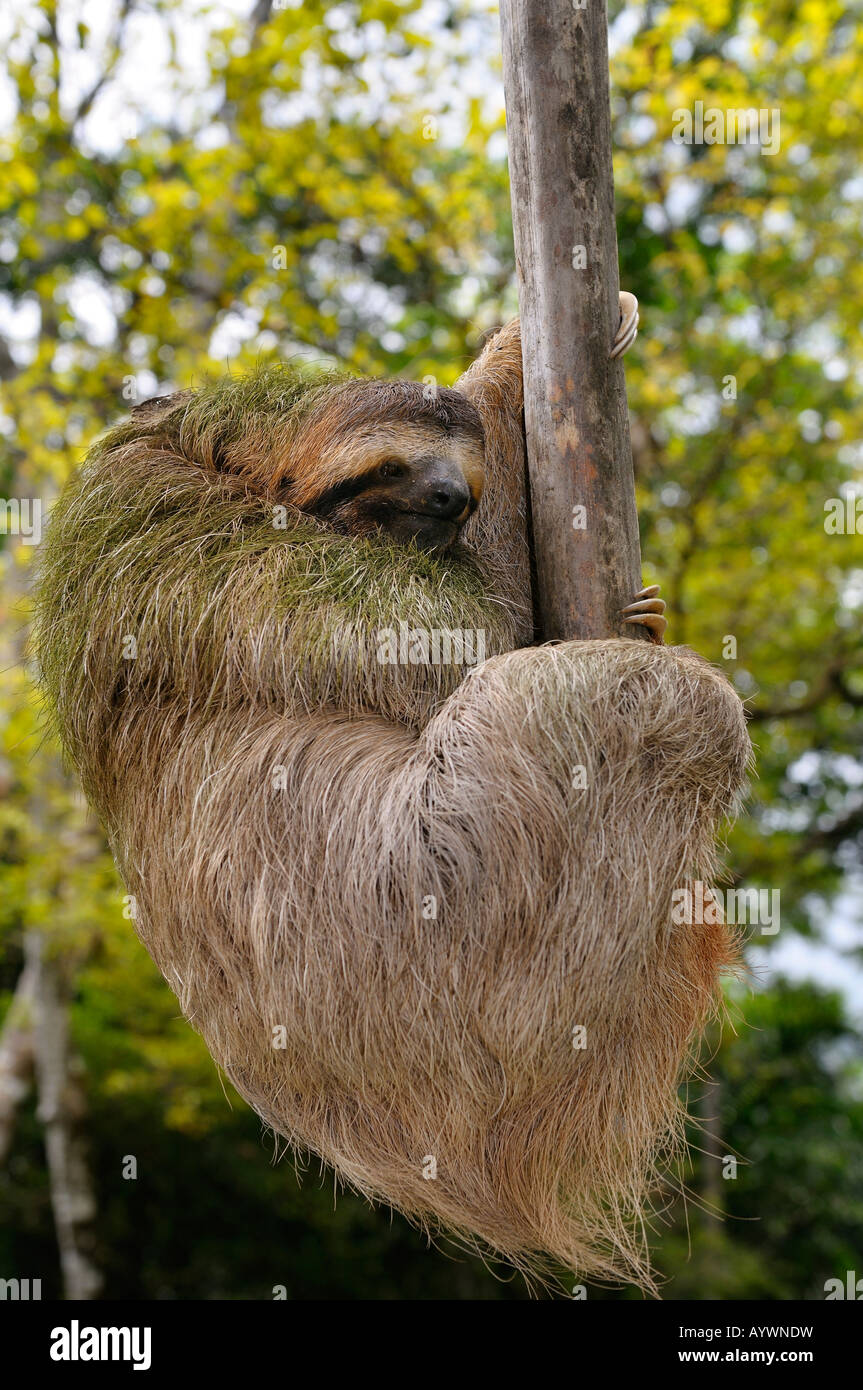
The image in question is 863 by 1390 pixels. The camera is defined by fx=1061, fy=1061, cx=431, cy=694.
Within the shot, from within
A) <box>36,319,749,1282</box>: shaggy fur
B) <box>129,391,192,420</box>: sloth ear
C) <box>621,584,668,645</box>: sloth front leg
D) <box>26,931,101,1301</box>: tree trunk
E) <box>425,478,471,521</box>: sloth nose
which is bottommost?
<box>26,931,101,1301</box>: tree trunk

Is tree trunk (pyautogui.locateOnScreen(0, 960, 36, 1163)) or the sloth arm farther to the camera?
tree trunk (pyautogui.locateOnScreen(0, 960, 36, 1163))

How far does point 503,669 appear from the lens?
3.44 metres

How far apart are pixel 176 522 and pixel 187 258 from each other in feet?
22.9

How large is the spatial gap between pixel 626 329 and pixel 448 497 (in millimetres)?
853

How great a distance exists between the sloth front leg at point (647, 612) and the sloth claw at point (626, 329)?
832 millimetres

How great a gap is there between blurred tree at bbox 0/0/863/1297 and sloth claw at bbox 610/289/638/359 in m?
4.90

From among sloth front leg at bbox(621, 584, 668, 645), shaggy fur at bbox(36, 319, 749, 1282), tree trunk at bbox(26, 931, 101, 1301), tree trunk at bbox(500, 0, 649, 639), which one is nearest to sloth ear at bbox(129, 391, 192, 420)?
shaggy fur at bbox(36, 319, 749, 1282)

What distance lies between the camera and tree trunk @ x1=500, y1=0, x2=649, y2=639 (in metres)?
3.63

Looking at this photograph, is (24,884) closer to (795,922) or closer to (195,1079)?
(195,1079)

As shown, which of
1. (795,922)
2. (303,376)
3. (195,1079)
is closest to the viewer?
(303,376)

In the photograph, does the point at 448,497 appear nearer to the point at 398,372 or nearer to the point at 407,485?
the point at 407,485

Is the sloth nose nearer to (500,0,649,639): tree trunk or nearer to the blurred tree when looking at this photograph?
(500,0,649,639): tree trunk

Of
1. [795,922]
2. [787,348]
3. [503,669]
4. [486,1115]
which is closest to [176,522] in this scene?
[503,669]

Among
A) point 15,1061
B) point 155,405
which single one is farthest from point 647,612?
point 15,1061
